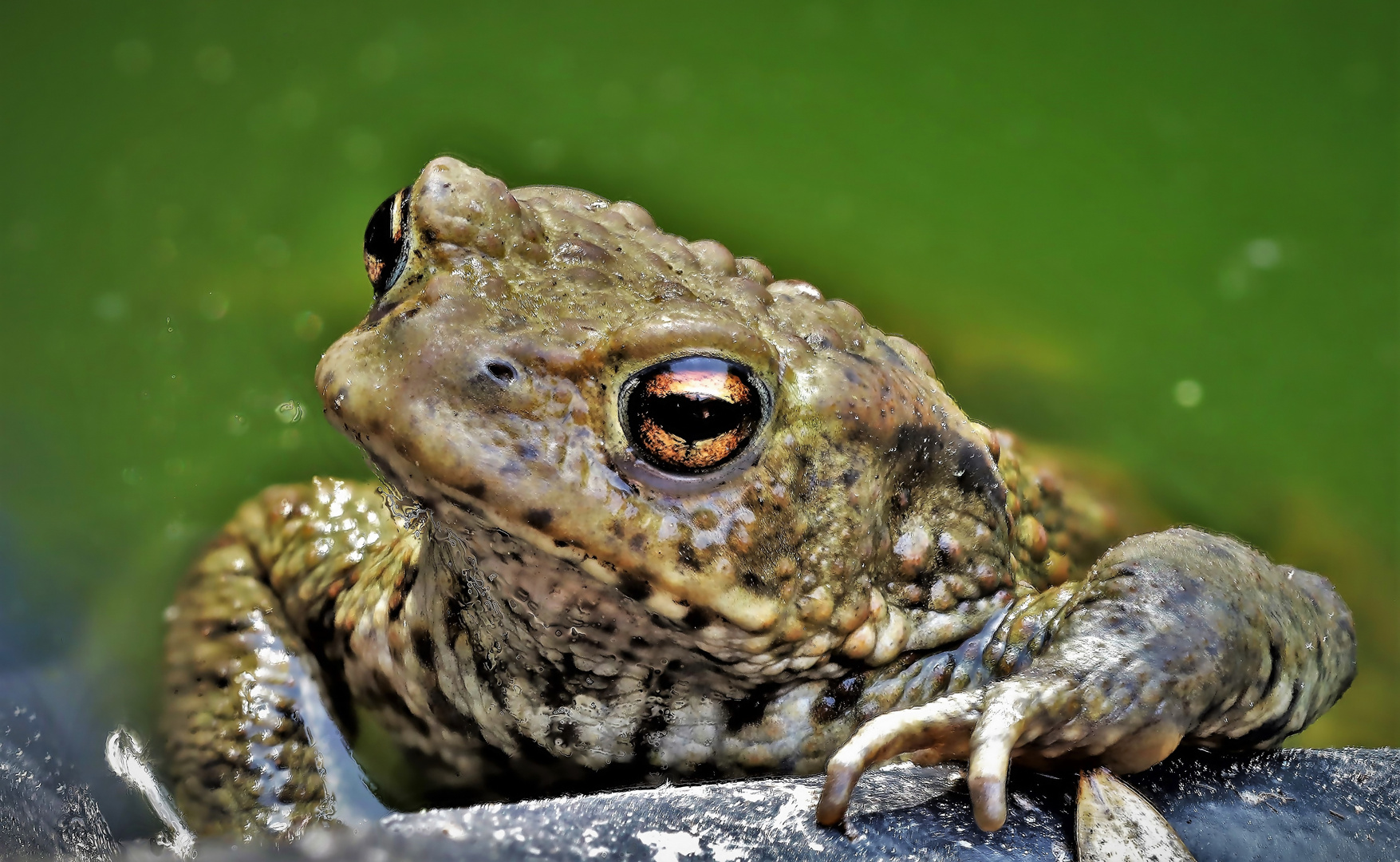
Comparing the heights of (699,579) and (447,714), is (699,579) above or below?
above

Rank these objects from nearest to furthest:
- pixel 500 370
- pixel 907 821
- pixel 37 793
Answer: pixel 907 821 → pixel 500 370 → pixel 37 793

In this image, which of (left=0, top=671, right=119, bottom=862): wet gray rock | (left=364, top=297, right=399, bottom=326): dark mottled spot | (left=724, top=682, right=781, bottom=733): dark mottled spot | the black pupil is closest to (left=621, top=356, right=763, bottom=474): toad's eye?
the black pupil

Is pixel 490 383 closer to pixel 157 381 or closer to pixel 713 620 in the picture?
pixel 713 620

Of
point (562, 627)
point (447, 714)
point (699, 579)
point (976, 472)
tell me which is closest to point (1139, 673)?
point (976, 472)

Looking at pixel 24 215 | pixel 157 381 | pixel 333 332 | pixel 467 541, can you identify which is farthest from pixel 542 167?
pixel 467 541

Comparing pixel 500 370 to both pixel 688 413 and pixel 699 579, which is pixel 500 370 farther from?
pixel 699 579

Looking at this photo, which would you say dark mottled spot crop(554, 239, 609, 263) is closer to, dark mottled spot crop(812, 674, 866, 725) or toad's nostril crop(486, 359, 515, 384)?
toad's nostril crop(486, 359, 515, 384)
